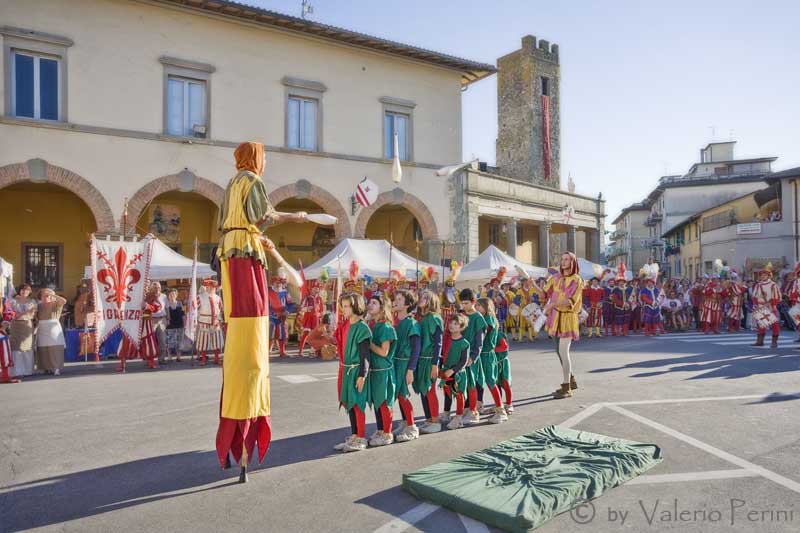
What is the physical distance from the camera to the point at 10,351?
34.4 ft

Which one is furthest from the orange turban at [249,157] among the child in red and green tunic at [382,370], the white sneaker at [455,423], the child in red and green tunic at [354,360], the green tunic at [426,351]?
the white sneaker at [455,423]

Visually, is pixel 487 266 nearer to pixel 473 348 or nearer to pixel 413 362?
pixel 473 348

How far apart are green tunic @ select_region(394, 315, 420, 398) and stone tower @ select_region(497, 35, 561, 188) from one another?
34.5 metres

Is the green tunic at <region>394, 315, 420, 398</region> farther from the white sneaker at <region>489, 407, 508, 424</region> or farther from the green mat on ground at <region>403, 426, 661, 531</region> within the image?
the white sneaker at <region>489, 407, 508, 424</region>

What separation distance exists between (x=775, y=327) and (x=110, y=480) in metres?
14.9

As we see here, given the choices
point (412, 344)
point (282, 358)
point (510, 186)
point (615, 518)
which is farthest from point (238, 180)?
point (510, 186)

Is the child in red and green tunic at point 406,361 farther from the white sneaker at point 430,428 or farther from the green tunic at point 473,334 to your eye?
the green tunic at point 473,334

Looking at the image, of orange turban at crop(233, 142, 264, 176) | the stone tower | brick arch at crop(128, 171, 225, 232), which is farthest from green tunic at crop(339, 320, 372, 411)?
the stone tower

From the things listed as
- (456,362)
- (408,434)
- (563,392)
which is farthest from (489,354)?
(563,392)

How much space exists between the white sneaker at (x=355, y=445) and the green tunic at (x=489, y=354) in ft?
6.33

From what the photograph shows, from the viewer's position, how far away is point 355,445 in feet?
19.2

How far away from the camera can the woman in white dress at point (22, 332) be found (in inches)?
430

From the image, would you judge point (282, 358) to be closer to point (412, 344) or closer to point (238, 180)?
point (412, 344)

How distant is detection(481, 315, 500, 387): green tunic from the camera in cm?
710
